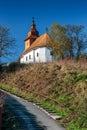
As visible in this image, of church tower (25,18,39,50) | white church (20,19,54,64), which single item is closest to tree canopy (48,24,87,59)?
white church (20,19,54,64)

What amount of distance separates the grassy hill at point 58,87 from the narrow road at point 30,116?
1065 mm

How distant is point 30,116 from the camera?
26875mm

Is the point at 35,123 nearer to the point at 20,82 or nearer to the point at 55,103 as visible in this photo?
the point at 55,103

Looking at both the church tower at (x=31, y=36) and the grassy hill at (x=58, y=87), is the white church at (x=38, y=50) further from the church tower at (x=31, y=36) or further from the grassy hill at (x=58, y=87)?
the grassy hill at (x=58, y=87)

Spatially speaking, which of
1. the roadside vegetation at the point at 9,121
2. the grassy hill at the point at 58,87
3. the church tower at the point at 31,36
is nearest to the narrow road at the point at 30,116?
the roadside vegetation at the point at 9,121

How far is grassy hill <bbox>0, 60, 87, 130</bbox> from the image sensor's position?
84.9ft

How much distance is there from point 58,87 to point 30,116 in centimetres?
763

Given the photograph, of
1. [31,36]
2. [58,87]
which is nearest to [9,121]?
[58,87]

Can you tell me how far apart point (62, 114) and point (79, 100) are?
1662 millimetres

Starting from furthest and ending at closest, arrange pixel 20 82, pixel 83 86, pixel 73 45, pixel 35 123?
pixel 73 45, pixel 20 82, pixel 83 86, pixel 35 123

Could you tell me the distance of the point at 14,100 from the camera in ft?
108

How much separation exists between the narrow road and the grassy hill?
1065 mm

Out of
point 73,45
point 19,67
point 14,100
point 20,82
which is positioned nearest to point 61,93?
point 14,100

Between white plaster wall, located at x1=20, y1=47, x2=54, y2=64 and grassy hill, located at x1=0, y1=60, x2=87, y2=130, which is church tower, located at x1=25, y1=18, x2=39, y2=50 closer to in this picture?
white plaster wall, located at x1=20, y1=47, x2=54, y2=64
